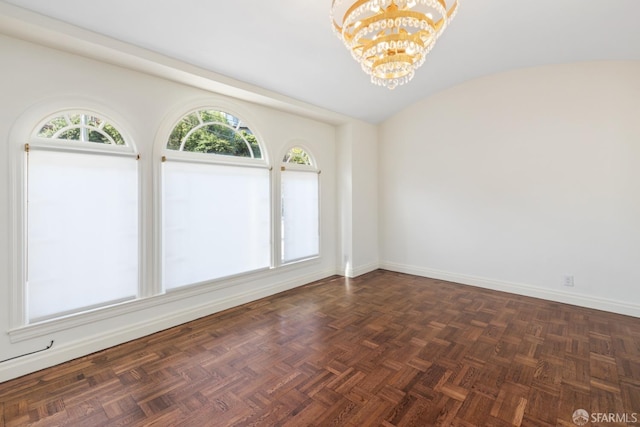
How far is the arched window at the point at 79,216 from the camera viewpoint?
2273 mm

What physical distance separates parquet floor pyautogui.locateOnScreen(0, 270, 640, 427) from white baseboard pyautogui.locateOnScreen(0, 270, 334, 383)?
0.08m

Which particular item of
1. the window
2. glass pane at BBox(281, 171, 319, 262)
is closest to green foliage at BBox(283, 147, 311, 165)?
the window

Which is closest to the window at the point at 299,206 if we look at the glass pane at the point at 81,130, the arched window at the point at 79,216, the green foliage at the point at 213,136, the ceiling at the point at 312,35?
the green foliage at the point at 213,136

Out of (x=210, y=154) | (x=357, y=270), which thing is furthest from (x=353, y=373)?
(x=357, y=270)

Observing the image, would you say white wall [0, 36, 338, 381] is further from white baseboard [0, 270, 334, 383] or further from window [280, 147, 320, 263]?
window [280, 147, 320, 263]

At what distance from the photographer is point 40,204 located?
2277 millimetres

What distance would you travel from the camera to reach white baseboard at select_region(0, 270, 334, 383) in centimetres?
220

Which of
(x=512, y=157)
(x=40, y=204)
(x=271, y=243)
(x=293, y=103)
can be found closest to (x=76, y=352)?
(x=40, y=204)

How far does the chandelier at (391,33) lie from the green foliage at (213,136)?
6.54ft

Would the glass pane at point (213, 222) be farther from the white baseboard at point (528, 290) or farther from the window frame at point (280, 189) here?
the white baseboard at point (528, 290)

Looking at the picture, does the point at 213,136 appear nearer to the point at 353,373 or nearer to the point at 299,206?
the point at 299,206

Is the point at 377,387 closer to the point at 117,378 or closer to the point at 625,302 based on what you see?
the point at 117,378

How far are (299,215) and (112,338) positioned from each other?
8.48ft

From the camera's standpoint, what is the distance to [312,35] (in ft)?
9.19
